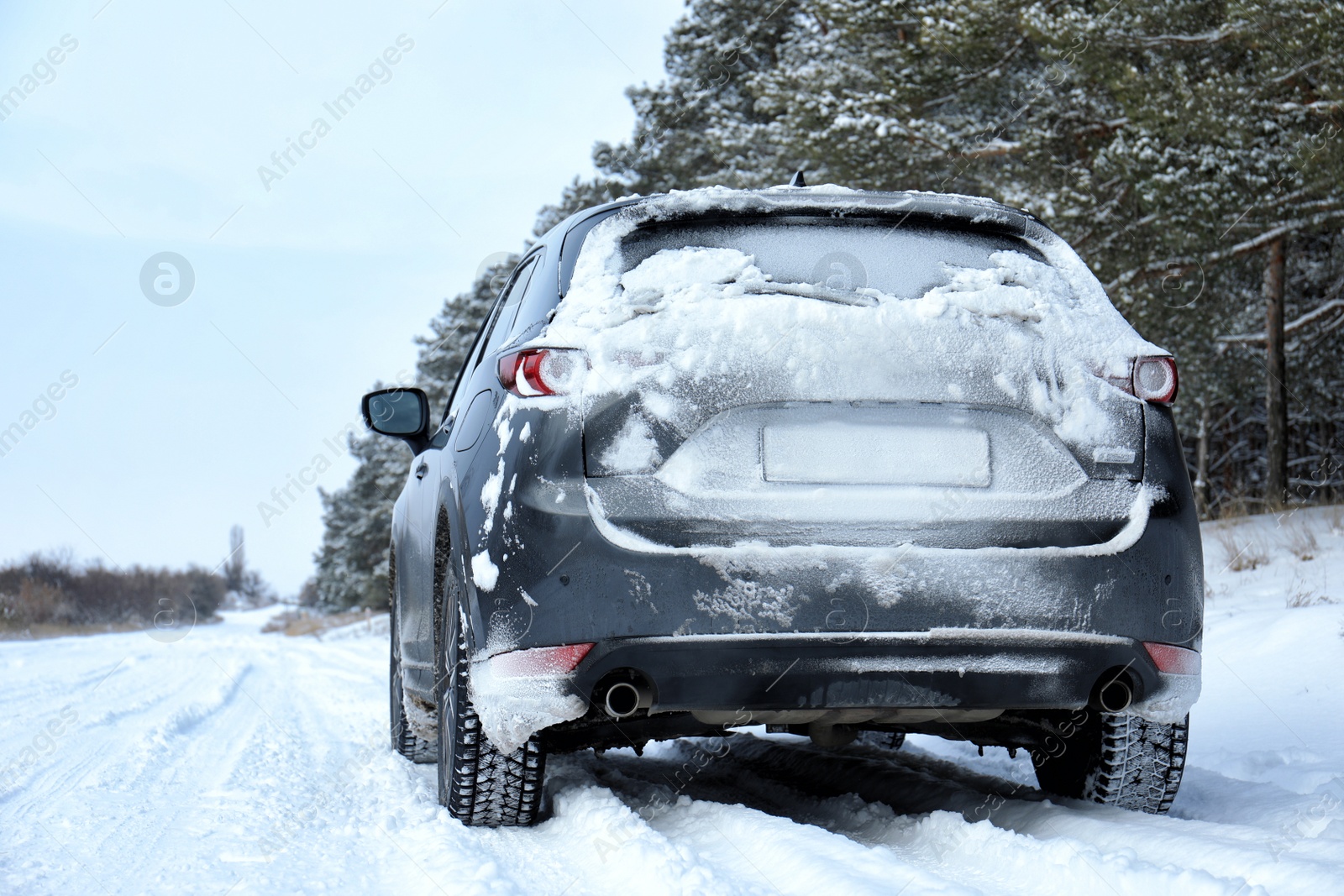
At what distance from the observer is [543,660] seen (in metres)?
2.45

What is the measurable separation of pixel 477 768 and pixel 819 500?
120cm

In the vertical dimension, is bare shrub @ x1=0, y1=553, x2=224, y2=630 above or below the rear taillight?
below

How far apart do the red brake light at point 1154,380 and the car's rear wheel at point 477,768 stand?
68.5 inches

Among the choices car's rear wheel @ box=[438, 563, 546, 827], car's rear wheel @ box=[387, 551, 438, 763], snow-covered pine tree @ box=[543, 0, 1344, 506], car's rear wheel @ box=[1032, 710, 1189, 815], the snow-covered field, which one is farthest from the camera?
snow-covered pine tree @ box=[543, 0, 1344, 506]

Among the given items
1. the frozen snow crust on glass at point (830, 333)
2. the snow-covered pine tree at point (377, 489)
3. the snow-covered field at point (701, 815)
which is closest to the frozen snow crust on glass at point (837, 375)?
the frozen snow crust on glass at point (830, 333)

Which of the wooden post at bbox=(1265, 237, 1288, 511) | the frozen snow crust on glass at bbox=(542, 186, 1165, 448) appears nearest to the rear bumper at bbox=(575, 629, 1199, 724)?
the frozen snow crust on glass at bbox=(542, 186, 1165, 448)

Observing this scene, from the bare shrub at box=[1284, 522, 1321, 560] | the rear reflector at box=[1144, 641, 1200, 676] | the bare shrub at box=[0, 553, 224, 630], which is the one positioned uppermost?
the rear reflector at box=[1144, 641, 1200, 676]

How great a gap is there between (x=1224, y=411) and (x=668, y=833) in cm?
3906

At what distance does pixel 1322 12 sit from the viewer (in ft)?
35.0

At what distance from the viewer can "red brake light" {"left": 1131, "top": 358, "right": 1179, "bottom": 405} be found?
264cm

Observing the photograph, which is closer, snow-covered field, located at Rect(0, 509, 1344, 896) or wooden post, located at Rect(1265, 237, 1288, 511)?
snow-covered field, located at Rect(0, 509, 1344, 896)

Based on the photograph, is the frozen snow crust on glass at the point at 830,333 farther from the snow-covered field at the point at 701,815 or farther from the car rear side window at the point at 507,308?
the snow-covered field at the point at 701,815

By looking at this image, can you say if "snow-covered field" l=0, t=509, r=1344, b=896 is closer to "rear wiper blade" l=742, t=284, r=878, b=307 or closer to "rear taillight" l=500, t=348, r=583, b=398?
"rear taillight" l=500, t=348, r=583, b=398

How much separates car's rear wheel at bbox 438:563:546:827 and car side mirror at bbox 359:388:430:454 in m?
1.13
